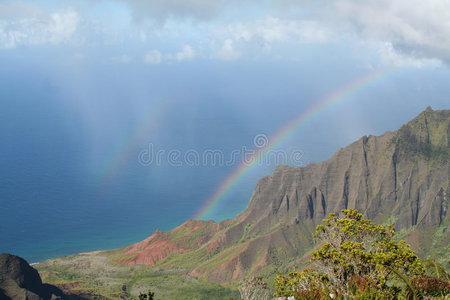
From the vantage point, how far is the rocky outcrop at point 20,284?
7838 cm

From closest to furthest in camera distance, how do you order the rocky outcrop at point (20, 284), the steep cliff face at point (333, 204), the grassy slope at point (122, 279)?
the rocky outcrop at point (20, 284) → the grassy slope at point (122, 279) → the steep cliff face at point (333, 204)

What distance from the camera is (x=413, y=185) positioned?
11344cm

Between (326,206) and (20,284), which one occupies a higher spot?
(326,206)

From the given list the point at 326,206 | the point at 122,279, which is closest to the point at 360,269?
the point at 122,279

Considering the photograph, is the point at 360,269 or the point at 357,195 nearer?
the point at 360,269

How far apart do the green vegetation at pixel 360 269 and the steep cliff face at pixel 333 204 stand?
71.4 m

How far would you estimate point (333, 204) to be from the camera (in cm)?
11944

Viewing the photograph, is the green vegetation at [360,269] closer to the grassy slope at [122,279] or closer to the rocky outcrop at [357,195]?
the grassy slope at [122,279]

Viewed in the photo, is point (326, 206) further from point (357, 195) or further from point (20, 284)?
point (20, 284)

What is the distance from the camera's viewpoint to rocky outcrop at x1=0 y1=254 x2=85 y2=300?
78375 millimetres

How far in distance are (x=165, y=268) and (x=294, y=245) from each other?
28475mm

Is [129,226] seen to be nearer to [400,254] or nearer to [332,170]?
[332,170]

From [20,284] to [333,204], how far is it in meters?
67.6

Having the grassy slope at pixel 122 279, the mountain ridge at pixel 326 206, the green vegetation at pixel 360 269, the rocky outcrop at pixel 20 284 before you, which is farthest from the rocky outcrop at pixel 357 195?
the green vegetation at pixel 360 269
